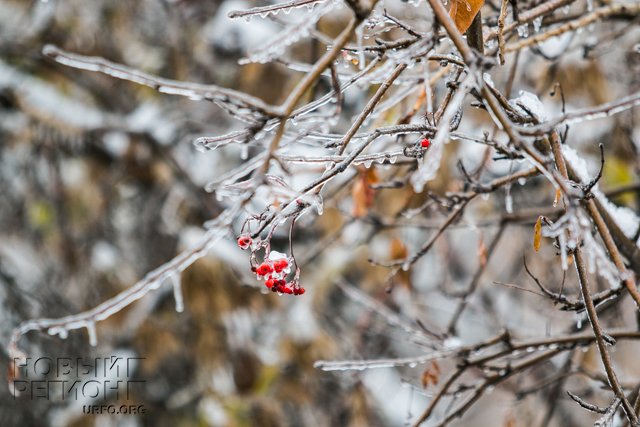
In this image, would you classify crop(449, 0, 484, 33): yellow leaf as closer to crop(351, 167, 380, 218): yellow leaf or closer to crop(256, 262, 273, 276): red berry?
crop(256, 262, 273, 276): red berry

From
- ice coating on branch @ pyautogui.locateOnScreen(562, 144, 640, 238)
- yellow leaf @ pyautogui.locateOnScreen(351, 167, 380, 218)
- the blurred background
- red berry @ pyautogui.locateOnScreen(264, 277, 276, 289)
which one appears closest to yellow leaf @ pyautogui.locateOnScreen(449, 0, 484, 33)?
ice coating on branch @ pyautogui.locateOnScreen(562, 144, 640, 238)

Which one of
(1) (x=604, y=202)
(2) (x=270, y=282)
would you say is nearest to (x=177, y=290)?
(2) (x=270, y=282)

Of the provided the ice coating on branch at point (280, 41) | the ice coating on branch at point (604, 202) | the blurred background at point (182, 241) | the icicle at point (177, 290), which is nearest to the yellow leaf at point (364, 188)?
the ice coating on branch at point (604, 202)

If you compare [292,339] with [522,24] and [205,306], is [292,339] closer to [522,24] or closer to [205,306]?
Answer: [205,306]

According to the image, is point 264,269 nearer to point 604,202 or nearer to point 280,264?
point 280,264

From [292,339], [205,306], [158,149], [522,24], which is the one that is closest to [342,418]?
[292,339]

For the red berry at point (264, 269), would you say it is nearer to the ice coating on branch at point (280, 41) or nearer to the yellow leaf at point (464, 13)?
the ice coating on branch at point (280, 41)
